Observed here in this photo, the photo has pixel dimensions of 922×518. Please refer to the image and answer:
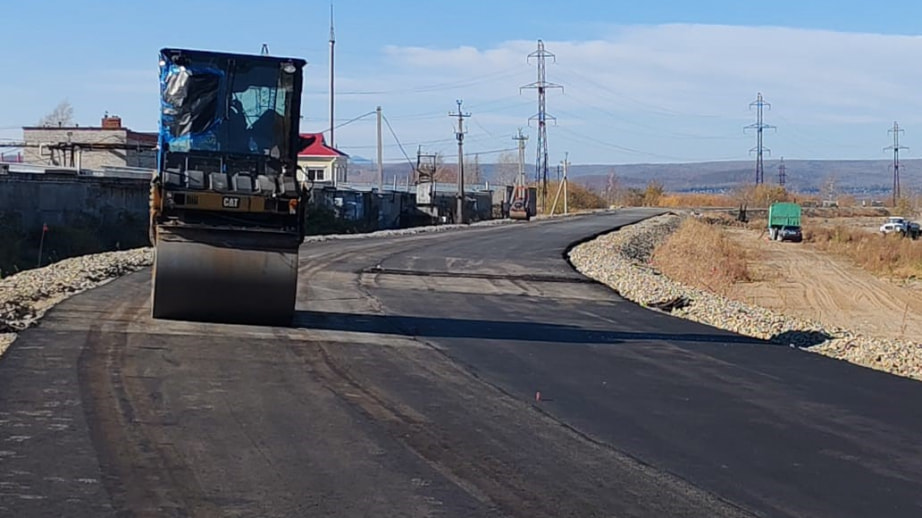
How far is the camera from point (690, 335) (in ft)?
57.2

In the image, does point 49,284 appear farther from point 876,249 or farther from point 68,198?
point 876,249

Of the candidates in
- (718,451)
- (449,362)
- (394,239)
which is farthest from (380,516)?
(394,239)

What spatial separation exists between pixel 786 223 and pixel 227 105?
7490cm

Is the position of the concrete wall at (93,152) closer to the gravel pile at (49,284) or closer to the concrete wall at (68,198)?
the concrete wall at (68,198)

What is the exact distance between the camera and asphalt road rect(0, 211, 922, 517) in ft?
25.1

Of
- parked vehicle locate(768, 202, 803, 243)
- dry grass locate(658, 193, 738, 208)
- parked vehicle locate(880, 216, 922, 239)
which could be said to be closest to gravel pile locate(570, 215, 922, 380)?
parked vehicle locate(768, 202, 803, 243)

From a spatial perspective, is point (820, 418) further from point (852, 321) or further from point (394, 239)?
point (394, 239)

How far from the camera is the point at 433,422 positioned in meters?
9.92

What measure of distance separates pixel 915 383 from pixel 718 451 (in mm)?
4965

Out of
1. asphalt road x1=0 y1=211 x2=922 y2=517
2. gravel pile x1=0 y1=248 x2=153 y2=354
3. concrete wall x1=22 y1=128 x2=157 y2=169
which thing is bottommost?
asphalt road x1=0 y1=211 x2=922 y2=517

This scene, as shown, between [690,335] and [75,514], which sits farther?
[690,335]

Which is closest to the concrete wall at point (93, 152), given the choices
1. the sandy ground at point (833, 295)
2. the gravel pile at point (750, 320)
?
the sandy ground at point (833, 295)

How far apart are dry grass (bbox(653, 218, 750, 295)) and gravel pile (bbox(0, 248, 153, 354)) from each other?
55.3ft

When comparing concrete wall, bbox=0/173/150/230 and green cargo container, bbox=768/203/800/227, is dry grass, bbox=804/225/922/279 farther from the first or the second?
concrete wall, bbox=0/173/150/230
